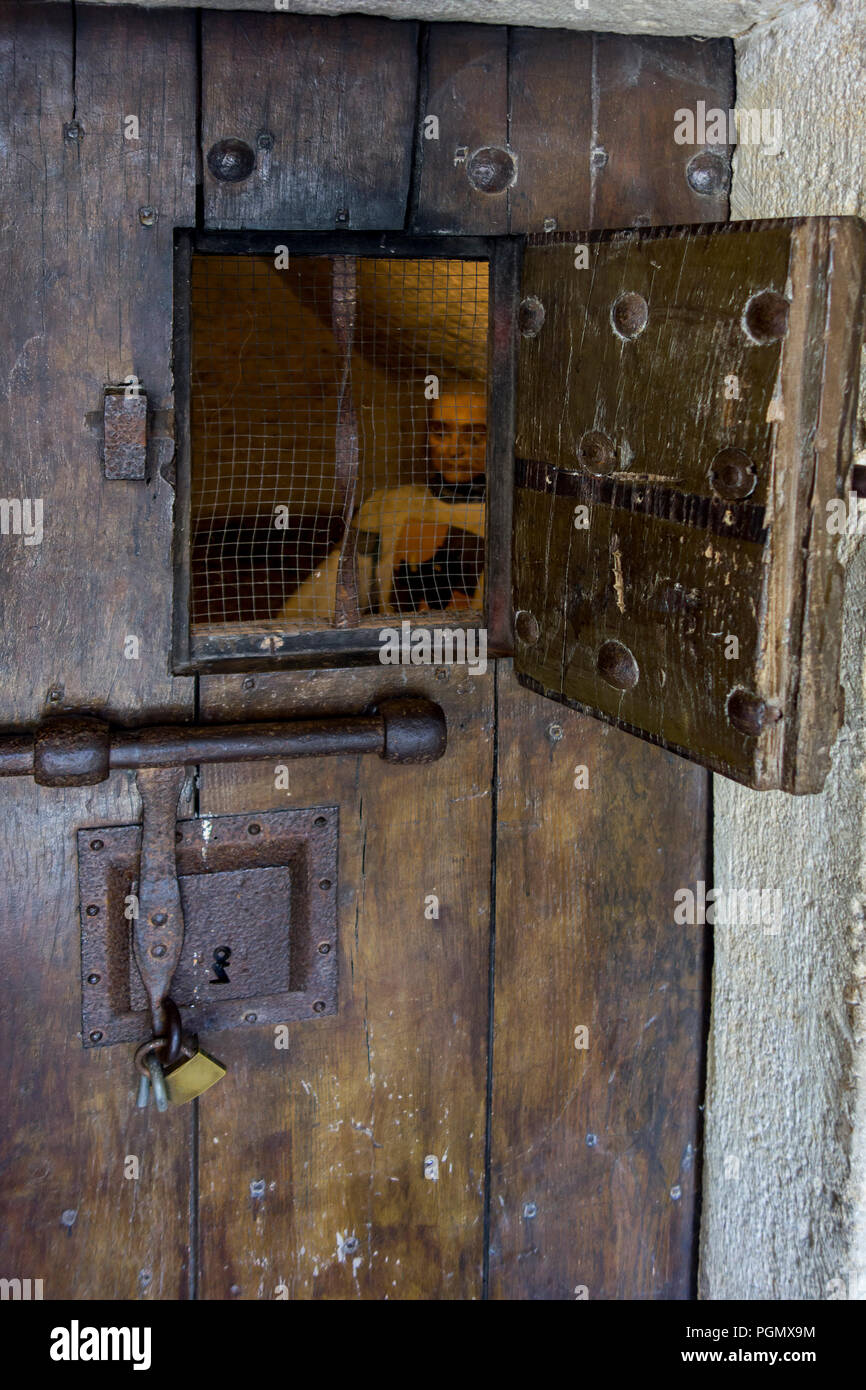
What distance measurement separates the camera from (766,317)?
0.90 m

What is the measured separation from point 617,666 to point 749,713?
0.62 ft

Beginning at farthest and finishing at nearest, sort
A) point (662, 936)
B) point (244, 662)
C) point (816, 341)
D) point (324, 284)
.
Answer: point (324, 284)
point (662, 936)
point (244, 662)
point (816, 341)

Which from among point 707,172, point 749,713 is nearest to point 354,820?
point 749,713

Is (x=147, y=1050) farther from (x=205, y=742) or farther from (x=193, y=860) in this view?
(x=205, y=742)

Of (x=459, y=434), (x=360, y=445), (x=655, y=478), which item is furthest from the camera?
(x=459, y=434)

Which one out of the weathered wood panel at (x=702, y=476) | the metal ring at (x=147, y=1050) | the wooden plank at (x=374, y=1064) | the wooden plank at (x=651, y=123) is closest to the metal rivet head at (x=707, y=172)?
the wooden plank at (x=651, y=123)

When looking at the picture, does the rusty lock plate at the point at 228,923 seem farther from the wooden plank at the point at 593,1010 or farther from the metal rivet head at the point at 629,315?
the metal rivet head at the point at 629,315

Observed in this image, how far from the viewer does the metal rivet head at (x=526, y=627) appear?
1.27m

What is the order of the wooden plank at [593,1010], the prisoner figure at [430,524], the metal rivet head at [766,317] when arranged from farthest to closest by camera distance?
the prisoner figure at [430,524] → the wooden plank at [593,1010] → the metal rivet head at [766,317]

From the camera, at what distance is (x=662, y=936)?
1.47 m

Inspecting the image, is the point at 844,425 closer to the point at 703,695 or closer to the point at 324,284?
the point at 703,695

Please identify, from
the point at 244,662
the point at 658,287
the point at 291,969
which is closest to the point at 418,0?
the point at 658,287

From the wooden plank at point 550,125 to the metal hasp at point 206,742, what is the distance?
1.80ft

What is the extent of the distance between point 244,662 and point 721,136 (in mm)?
784
